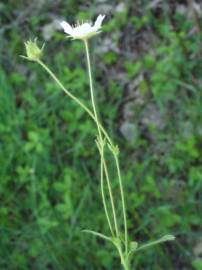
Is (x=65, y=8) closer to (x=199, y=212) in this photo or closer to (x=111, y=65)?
(x=111, y=65)

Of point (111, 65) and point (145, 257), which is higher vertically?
point (111, 65)

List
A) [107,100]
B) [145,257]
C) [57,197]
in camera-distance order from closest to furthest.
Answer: [145,257]
[57,197]
[107,100]

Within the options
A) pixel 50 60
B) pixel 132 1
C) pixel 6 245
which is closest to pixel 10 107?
pixel 50 60

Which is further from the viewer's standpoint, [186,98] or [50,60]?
[50,60]

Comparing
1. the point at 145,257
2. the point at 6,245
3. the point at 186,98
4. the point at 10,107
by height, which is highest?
the point at 10,107

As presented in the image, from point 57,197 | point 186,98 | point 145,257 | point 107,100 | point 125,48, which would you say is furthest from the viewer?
point 125,48

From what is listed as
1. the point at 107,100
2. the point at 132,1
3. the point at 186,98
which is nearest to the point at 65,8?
the point at 132,1

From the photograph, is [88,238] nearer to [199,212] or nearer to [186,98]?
[199,212]
